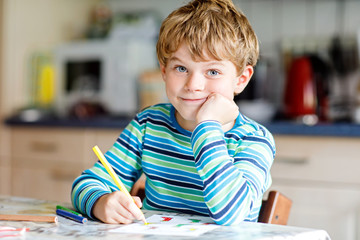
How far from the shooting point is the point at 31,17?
2695 mm

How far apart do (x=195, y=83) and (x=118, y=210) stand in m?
0.28

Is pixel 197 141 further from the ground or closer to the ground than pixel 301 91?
closer to the ground

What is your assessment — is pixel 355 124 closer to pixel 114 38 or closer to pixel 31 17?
pixel 114 38

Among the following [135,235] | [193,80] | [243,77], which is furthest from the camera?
[243,77]

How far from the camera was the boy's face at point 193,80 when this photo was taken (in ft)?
3.22

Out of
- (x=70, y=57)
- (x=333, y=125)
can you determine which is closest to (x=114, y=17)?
(x=70, y=57)

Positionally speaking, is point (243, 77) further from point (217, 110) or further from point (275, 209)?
point (275, 209)

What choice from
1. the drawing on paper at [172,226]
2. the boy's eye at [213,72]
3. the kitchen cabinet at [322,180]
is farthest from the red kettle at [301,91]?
the drawing on paper at [172,226]

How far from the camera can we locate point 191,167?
1066 mm

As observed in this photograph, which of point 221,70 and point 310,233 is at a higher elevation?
point 221,70

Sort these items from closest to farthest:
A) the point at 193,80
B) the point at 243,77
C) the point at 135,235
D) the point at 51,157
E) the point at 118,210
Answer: the point at 135,235 < the point at 118,210 < the point at 193,80 < the point at 243,77 < the point at 51,157

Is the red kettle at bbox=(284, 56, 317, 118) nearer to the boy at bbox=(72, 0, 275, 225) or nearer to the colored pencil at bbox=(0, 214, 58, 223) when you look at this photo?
the boy at bbox=(72, 0, 275, 225)

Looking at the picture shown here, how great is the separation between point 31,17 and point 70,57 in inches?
12.0

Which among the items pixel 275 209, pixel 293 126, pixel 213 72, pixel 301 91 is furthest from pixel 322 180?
pixel 213 72
